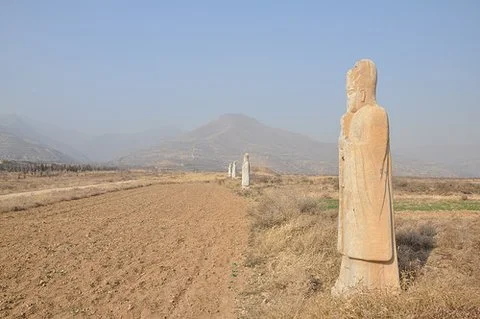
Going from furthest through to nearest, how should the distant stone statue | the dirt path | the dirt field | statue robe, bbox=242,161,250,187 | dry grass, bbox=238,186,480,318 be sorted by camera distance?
statue robe, bbox=242,161,250,187 < the dirt path < the distant stone statue < the dirt field < dry grass, bbox=238,186,480,318

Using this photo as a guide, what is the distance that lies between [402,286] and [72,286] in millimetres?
5898

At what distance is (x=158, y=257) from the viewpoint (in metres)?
11.1

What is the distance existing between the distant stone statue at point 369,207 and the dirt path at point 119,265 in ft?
7.93

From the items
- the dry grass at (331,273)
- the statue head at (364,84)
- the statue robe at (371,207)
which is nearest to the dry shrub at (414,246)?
the dry grass at (331,273)

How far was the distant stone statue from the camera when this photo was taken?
595cm

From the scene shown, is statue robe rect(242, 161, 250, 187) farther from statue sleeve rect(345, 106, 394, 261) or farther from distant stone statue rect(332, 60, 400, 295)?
statue sleeve rect(345, 106, 394, 261)

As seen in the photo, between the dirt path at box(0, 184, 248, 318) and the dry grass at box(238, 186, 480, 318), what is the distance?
0.71m

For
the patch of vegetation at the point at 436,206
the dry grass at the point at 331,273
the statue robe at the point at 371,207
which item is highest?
the statue robe at the point at 371,207

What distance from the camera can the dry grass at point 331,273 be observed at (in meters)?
4.60

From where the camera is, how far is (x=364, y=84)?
6.34m

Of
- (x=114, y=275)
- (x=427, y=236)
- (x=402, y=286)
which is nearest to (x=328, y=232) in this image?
(x=427, y=236)

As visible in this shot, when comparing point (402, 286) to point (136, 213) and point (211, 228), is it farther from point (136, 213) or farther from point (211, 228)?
point (136, 213)

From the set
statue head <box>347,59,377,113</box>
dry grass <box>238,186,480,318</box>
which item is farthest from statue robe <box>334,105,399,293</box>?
dry grass <box>238,186,480,318</box>

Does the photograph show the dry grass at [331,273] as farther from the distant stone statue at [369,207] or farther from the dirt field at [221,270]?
Result: the distant stone statue at [369,207]
